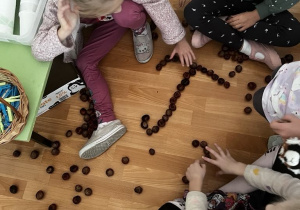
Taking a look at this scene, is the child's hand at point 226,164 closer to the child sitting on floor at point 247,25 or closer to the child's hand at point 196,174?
the child's hand at point 196,174

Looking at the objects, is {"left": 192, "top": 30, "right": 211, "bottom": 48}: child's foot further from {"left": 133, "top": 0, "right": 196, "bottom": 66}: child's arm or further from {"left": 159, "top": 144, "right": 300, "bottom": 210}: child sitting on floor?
{"left": 159, "top": 144, "right": 300, "bottom": 210}: child sitting on floor

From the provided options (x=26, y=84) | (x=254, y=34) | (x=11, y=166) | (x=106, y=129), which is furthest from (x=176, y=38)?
(x=11, y=166)

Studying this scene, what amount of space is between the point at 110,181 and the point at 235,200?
1.57 feet

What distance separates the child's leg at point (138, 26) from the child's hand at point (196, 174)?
0.50 m

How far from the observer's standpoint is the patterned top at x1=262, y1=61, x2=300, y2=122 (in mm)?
912

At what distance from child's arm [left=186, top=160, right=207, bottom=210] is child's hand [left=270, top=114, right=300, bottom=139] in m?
0.31

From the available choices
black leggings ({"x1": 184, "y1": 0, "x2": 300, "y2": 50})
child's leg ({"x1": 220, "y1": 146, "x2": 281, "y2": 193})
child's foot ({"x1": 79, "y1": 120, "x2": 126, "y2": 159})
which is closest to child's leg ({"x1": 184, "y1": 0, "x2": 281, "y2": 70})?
black leggings ({"x1": 184, "y1": 0, "x2": 300, "y2": 50})

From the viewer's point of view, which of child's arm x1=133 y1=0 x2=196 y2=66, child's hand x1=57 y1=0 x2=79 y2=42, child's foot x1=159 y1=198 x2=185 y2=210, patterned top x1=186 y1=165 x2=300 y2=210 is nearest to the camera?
patterned top x1=186 y1=165 x2=300 y2=210

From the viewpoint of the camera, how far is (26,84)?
93cm

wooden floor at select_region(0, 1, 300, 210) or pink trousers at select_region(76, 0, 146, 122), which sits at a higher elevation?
pink trousers at select_region(76, 0, 146, 122)

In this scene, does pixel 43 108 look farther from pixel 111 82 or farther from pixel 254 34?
pixel 254 34

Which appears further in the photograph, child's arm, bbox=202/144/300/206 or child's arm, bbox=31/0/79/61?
child's arm, bbox=31/0/79/61

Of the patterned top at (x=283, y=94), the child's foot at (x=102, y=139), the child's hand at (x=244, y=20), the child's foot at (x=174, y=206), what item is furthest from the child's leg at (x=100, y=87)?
the patterned top at (x=283, y=94)

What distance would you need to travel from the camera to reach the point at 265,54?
1.26 meters
